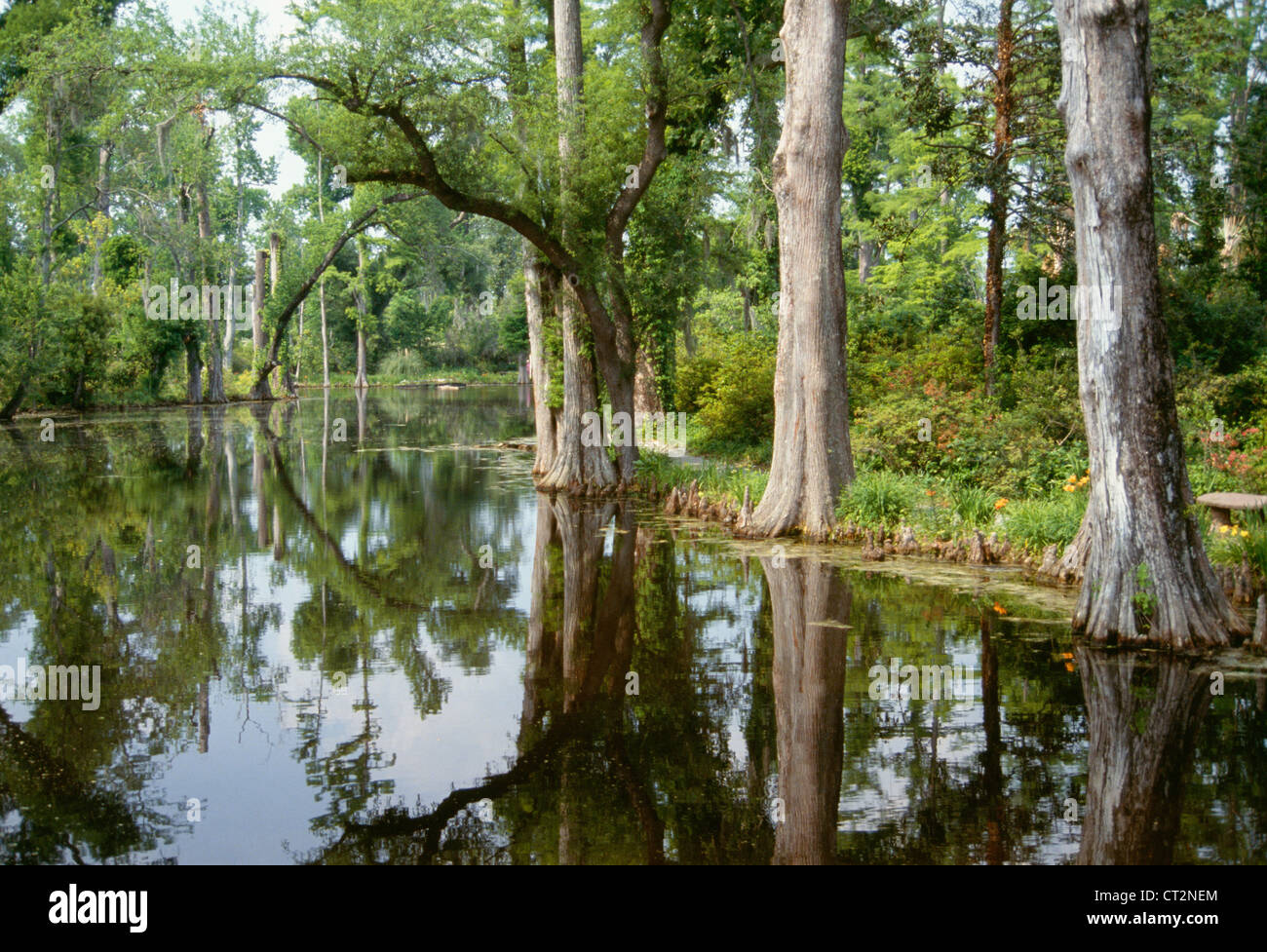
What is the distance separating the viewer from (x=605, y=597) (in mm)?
10828

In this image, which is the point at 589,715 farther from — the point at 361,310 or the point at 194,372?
the point at 361,310

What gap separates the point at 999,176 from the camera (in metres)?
16.1

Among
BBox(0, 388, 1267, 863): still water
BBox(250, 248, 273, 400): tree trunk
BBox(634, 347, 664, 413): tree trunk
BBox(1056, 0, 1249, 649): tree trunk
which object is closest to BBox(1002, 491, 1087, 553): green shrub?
BBox(0, 388, 1267, 863): still water

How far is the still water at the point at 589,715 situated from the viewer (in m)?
5.25

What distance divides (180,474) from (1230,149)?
1942 cm

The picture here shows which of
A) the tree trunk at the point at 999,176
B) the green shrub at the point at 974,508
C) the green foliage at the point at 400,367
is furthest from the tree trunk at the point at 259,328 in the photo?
the green shrub at the point at 974,508

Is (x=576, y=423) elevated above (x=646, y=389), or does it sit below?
below

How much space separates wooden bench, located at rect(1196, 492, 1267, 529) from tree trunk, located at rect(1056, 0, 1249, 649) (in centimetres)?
146

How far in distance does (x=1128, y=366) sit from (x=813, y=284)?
18.7 ft

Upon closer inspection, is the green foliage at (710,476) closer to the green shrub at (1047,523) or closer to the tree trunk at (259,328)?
the green shrub at (1047,523)

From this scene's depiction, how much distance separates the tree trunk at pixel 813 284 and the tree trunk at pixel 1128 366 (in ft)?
16.6

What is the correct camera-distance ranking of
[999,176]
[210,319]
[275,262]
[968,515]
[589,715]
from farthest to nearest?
1. [275,262]
2. [210,319]
3. [999,176]
4. [968,515]
5. [589,715]

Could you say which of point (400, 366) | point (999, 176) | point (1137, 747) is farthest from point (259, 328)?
point (1137, 747)

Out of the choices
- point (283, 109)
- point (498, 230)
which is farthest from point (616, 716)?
point (498, 230)
